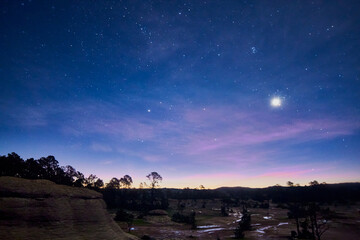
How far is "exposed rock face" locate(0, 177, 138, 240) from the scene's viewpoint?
2408 cm

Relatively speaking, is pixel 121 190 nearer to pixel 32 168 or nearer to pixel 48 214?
pixel 32 168

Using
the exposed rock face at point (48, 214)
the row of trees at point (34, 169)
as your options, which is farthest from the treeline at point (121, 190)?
the exposed rock face at point (48, 214)

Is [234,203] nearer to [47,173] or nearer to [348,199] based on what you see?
[348,199]

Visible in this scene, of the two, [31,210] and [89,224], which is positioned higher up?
[31,210]

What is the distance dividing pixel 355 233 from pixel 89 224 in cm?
5484

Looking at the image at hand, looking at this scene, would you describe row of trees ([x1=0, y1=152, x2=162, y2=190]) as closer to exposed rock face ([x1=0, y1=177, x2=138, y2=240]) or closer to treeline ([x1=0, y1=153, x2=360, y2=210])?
treeline ([x1=0, y1=153, x2=360, y2=210])

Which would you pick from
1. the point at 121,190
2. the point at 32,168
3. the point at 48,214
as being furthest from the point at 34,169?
the point at 121,190

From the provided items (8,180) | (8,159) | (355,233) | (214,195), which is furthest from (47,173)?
(214,195)

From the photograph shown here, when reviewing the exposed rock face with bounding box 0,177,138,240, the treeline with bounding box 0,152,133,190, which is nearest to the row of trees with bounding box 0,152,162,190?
the treeline with bounding box 0,152,133,190

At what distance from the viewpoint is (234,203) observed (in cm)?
11794

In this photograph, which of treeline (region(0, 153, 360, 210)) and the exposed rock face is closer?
the exposed rock face

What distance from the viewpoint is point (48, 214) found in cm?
2705

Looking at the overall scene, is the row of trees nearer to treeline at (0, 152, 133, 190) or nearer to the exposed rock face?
treeline at (0, 152, 133, 190)

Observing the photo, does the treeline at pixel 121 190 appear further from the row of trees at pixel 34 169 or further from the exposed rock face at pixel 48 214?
the exposed rock face at pixel 48 214
